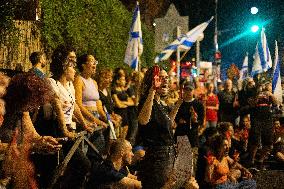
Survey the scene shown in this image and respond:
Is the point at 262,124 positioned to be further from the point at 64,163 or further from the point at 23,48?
the point at 64,163

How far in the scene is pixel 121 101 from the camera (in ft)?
31.6

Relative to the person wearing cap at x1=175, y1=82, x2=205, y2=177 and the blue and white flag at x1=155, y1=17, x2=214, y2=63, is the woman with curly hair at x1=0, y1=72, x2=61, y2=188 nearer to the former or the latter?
the person wearing cap at x1=175, y1=82, x2=205, y2=177

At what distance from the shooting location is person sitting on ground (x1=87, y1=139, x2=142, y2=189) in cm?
462

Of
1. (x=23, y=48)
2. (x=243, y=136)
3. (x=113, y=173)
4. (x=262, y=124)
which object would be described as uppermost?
(x=23, y=48)

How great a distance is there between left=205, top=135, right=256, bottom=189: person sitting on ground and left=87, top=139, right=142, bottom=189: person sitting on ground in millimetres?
1834

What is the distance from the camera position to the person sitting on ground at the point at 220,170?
20.8 ft

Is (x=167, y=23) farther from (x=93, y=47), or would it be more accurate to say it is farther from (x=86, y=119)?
(x=86, y=119)

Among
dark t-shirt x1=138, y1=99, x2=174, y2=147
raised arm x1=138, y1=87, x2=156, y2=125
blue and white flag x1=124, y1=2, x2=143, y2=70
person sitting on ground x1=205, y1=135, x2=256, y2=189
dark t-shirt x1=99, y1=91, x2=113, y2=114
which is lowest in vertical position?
person sitting on ground x1=205, y1=135, x2=256, y2=189

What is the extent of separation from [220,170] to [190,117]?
2092 mm

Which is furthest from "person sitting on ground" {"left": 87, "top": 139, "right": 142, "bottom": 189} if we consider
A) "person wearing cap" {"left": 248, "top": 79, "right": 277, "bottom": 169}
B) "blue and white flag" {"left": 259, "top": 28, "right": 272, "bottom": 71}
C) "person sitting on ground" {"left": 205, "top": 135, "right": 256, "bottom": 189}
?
"blue and white flag" {"left": 259, "top": 28, "right": 272, "bottom": 71}

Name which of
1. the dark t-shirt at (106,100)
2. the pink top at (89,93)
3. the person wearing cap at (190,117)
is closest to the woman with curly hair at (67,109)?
the pink top at (89,93)

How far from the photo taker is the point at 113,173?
463 cm

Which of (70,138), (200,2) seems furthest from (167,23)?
(200,2)

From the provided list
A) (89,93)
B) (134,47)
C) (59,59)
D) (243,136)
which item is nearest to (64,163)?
(59,59)
